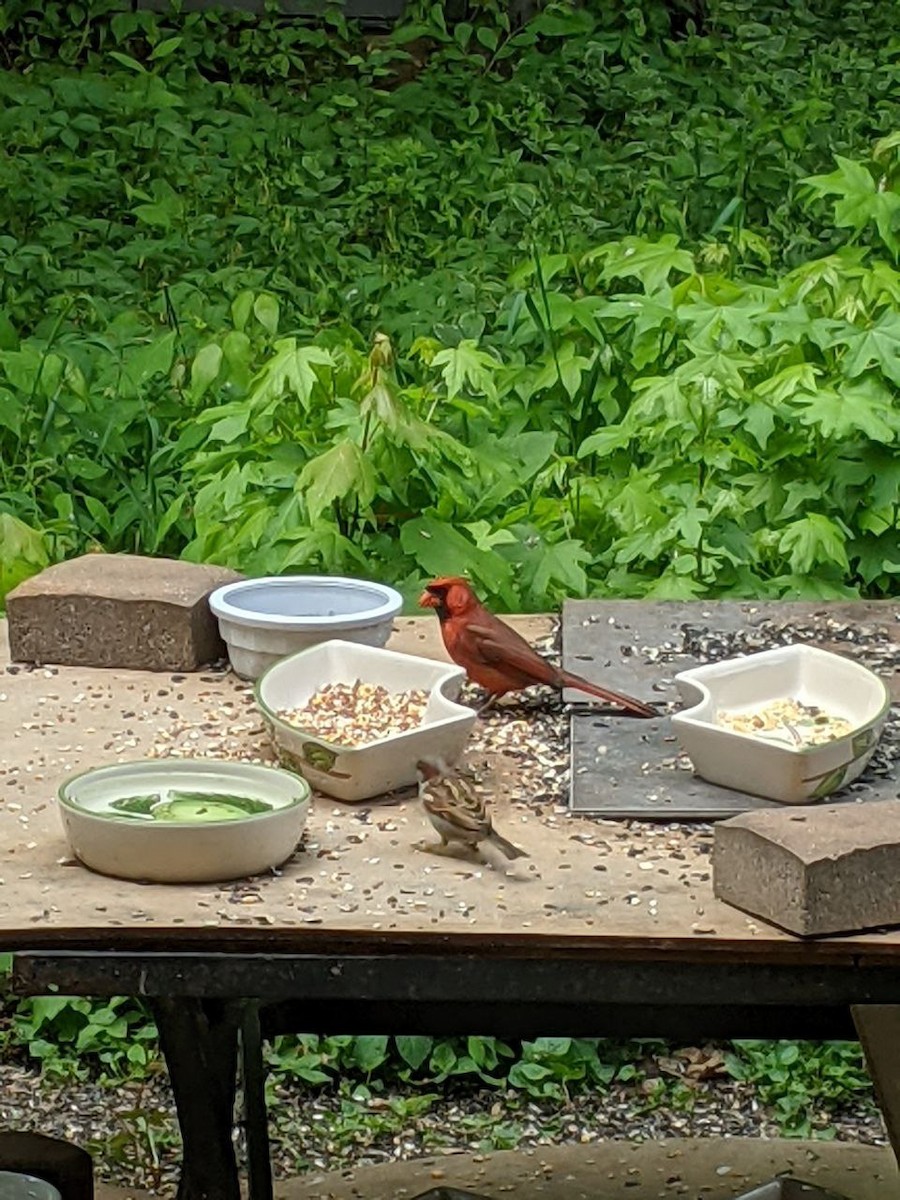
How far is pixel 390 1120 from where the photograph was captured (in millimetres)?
4004

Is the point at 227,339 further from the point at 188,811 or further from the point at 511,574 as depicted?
the point at 188,811

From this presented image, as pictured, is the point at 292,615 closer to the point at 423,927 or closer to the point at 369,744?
the point at 369,744

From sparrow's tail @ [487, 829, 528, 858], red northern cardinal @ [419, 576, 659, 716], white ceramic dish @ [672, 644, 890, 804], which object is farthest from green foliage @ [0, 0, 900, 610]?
sparrow's tail @ [487, 829, 528, 858]

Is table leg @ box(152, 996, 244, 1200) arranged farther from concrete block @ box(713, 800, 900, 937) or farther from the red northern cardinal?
concrete block @ box(713, 800, 900, 937)

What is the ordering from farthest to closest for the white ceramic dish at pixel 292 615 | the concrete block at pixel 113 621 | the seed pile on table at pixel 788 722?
the concrete block at pixel 113 621
the white ceramic dish at pixel 292 615
the seed pile on table at pixel 788 722

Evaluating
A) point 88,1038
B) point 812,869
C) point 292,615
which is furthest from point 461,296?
point 812,869

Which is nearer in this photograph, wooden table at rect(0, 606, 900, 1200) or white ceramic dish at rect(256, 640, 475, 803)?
wooden table at rect(0, 606, 900, 1200)

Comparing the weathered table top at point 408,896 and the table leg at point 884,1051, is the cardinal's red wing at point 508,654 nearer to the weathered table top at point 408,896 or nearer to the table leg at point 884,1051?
the weathered table top at point 408,896

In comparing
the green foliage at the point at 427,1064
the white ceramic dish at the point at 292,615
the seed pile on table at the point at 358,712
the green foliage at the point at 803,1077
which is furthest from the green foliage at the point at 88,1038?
the seed pile on table at the point at 358,712

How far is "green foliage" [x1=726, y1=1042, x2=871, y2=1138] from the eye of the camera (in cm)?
402

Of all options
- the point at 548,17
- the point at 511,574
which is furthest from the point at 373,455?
the point at 548,17

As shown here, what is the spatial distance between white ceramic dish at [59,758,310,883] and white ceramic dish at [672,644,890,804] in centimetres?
51

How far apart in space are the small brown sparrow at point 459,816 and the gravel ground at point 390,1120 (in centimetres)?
177

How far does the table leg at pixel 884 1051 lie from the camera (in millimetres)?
2637
